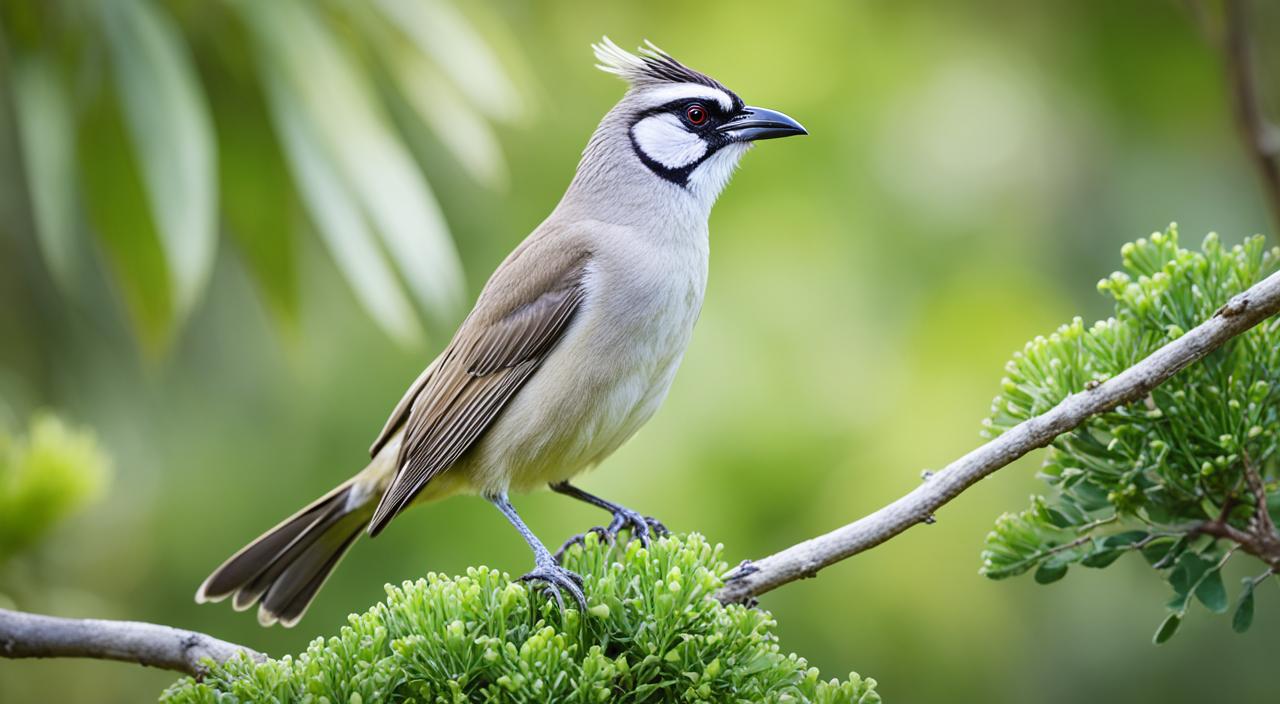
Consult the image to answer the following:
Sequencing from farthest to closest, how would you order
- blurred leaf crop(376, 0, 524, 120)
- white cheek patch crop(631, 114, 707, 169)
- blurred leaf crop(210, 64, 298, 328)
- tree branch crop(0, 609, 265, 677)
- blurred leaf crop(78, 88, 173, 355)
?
1. blurred leaf crop(376, 0, 524, 120)
2. blurred leaf crop(210, 64, 298, 328)
3. blurred leaf crop(78, 88, 173, 355)
4. white cheek patch crop(631, 114, 707, 169)
5. tree branch crop(0, 609, 265, 677)

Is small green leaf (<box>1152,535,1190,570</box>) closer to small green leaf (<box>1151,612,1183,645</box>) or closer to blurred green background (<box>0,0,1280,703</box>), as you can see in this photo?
small green leaf (<box>1151,612,1183,645</box>)

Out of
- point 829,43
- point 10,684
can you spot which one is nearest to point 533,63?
point 829,43

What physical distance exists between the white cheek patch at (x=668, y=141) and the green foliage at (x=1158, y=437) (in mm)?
1595

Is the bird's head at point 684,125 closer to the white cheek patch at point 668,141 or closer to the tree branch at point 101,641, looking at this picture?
the white cheek patch at point 668,141

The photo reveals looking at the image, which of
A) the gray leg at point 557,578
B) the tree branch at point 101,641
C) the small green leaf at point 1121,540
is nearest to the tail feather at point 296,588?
the tree branch at point 101,641

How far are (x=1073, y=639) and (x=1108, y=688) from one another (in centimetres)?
58

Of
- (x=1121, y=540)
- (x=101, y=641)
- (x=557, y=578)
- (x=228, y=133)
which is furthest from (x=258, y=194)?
(x=1121, y=540)

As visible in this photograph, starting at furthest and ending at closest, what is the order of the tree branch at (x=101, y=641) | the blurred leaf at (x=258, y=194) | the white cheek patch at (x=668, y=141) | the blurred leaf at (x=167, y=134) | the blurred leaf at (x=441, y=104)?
the blurred leaf at (x=441, y=104)
the blurred leaf at (x=258, y=194)
the white cheek patch at (x=668, y=141)
the blurred leaf at (x=167, y=134)
the tree branch at (x=101, y=641)

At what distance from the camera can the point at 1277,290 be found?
2109 mm

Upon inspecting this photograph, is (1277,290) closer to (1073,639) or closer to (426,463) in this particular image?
(426,463)

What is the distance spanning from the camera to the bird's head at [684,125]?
387 centimetres

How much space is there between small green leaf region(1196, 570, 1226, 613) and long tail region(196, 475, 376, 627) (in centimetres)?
227

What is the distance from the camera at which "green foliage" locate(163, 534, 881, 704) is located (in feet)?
6.73

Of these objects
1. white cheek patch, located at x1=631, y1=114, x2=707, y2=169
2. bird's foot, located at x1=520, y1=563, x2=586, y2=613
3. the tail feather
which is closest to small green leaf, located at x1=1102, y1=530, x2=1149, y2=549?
bird's foot, located at x1=520, y1=563, x2=586, y2=613
